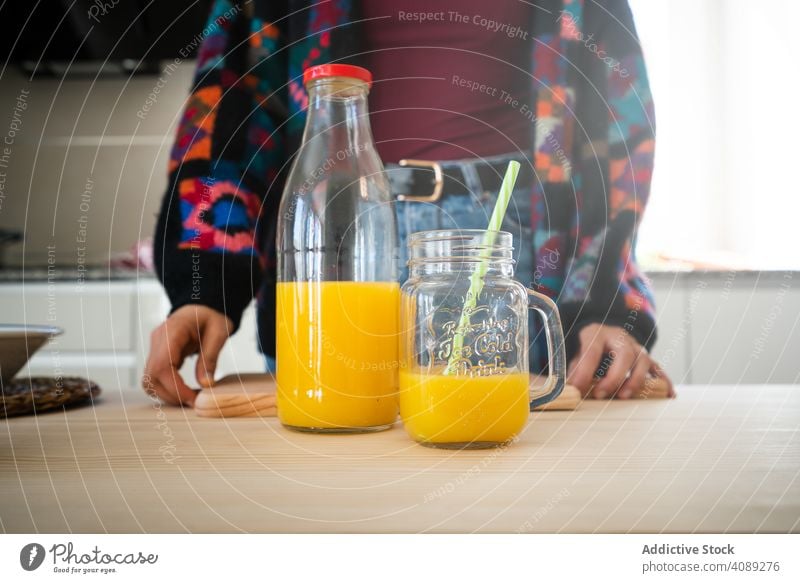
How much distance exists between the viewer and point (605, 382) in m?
0.36

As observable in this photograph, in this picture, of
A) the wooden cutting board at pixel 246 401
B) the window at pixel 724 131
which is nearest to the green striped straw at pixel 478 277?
the wooden cutting board at pixel 246 401

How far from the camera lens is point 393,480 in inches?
7.7

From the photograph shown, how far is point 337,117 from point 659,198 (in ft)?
2.13

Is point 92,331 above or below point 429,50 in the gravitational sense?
below

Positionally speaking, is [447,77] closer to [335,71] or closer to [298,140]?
[298,140]

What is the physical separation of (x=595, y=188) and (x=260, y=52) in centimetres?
28

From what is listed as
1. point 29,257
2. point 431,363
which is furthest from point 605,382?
point 29,257

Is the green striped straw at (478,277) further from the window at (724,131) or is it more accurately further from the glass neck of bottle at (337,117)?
the window at (724,131)

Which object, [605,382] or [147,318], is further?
[147,318]

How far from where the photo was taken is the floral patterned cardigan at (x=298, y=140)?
39 centimetres

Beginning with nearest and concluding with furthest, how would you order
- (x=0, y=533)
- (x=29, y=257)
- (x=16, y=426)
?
(x=0, y=533), (x=16, y=426), (x=29, y=257)

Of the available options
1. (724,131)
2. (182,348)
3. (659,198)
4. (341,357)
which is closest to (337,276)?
(341,357)

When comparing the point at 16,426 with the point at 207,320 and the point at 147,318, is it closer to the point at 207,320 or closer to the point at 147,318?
the point at 207,320

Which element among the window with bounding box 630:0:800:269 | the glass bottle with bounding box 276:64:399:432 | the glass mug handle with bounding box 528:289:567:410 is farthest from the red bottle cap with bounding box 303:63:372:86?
the window with bounding box 630:0:800:269
